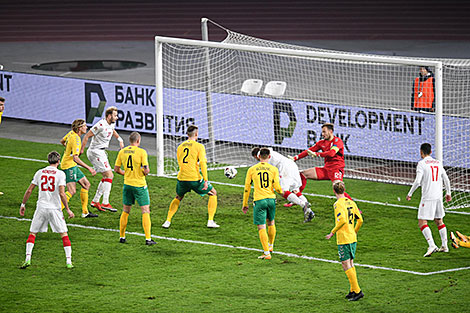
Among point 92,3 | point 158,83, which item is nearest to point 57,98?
point 158,83

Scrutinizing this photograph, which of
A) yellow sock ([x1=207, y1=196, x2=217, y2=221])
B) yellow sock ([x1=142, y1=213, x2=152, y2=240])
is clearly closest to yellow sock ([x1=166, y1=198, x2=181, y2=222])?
yellow sock ([x1=207, y1=196, x2=217, y2=221])

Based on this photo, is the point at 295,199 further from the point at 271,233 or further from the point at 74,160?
the point at 74,160

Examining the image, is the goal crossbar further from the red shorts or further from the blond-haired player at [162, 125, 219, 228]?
the blond-haired player at [162, 125, 219, 228]

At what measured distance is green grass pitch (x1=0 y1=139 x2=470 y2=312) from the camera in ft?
31.3

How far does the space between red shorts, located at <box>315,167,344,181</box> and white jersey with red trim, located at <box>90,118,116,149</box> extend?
3925 millimetres

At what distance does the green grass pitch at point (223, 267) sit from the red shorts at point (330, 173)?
72 cm

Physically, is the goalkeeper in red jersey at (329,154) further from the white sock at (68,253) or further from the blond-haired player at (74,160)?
the white sock at (68,253)

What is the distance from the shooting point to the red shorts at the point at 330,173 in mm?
13914

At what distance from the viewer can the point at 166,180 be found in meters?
16.7

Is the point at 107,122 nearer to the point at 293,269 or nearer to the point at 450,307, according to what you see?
the point at 293,269

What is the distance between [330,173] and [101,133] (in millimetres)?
4287

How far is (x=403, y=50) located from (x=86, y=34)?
1626 centimetres

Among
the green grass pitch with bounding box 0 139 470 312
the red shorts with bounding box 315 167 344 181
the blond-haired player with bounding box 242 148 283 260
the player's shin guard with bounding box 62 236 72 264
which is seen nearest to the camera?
the green grass pitch with bounding box 0 139 470 312

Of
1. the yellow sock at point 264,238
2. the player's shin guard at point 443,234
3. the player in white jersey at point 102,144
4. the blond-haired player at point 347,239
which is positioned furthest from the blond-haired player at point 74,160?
the player's shin guard at point 443,234
